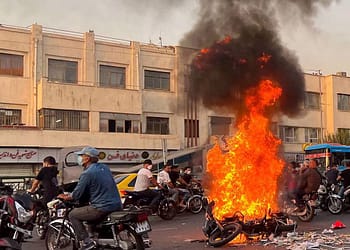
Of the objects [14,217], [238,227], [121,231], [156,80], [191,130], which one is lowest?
[238,227]

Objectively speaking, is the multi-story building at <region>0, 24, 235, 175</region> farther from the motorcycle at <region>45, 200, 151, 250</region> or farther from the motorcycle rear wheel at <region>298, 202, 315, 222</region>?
the motorcycle at <region>45, 200, 151, 250</region>

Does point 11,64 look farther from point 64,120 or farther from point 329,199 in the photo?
point 329,199

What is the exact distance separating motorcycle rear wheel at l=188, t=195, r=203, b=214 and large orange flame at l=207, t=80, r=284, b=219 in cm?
611

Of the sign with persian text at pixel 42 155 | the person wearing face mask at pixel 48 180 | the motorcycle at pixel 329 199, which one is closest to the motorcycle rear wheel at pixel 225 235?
the person wearing face mask at pixel 48 180

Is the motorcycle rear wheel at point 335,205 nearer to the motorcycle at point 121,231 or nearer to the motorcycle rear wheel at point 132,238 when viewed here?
the motorcycle at point 121,231

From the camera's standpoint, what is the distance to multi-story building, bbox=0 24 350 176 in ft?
107

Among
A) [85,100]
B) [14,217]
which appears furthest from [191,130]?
[14,217]

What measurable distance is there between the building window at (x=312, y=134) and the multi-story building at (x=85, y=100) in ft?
33.4

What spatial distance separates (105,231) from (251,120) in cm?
459

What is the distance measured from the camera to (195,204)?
17047 millimetres

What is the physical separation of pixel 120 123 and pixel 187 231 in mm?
24105

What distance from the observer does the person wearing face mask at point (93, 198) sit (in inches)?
295

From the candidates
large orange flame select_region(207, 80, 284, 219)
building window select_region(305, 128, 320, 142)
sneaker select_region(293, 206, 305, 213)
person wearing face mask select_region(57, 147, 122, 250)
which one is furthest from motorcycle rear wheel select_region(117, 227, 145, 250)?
building window select_region(305, 128, 320, 142)

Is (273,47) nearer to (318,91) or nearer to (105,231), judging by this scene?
(105,231)
